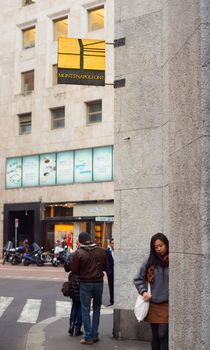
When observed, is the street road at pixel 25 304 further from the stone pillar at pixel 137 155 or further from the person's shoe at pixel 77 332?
the stone pillar at pixel 137 155

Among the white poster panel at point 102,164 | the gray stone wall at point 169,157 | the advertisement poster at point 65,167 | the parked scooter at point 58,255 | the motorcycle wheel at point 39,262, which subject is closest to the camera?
the gray stone wall at point 169,157

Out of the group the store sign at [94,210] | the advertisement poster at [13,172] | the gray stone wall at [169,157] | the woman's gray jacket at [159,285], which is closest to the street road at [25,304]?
the gray stone wall at [169,157]

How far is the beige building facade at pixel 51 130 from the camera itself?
35000mm

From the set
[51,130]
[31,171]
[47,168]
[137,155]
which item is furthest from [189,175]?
[31,171]

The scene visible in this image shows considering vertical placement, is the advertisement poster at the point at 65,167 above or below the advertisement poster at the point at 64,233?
above

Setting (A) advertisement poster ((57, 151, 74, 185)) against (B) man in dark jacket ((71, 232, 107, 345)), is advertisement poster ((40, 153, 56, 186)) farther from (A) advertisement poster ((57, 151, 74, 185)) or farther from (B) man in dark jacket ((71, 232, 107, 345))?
(B) man in dark jacket ((71, 232, 107, 345))

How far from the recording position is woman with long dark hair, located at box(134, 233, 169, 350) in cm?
616

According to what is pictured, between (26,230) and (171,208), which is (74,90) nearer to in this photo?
(26,230)

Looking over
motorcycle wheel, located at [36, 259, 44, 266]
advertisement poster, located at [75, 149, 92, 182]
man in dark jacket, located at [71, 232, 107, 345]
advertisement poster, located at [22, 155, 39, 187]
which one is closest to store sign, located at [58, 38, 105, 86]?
man in dark jacket, located at [71, 232, 107, 345]

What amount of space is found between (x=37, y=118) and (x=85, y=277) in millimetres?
30535

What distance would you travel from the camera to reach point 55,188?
36.9 metres

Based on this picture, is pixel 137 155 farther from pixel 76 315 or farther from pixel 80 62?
pixel 76 315

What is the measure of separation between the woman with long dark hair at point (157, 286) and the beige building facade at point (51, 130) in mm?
26906

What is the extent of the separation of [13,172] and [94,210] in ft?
25.6
